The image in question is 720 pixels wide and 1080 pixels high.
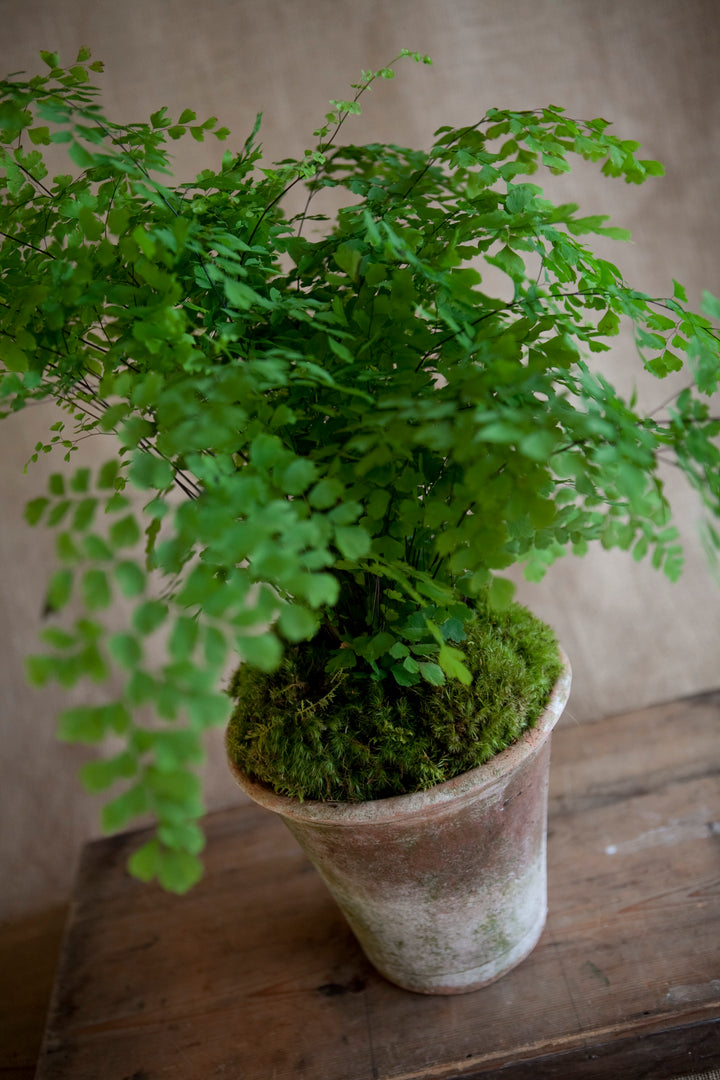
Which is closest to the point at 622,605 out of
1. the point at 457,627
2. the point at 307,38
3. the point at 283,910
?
the point at 283,910

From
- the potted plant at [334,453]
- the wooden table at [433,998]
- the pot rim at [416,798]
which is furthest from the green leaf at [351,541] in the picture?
the wooden table at [433,998]

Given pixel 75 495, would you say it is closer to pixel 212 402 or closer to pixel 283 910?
pixel 212 402

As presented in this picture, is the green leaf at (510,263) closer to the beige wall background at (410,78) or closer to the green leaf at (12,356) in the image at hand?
the green leaf at (12,356)

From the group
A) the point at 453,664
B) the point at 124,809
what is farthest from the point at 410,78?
the point at 124,809

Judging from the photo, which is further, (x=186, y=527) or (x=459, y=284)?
(x=459, y=284)

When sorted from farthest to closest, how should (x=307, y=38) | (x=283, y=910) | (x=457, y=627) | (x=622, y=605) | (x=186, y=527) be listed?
(x=622, y=605)
(x=307, y=38)
(x=283, y=910)
(x=457, y=627)
(x=186, y=527)

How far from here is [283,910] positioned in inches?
51.6

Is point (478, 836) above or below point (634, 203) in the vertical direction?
below

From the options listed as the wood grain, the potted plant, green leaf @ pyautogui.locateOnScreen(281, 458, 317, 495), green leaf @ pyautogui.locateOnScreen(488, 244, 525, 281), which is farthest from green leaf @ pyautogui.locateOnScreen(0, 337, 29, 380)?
the wood grain

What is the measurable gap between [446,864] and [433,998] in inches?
10.2

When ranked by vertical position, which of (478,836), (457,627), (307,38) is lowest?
(478,836)

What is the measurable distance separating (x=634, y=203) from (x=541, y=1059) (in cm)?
171

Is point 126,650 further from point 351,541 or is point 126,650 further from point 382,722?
point 382,722

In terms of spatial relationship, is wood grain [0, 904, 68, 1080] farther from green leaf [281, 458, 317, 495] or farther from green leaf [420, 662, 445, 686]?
green leaf [281, 458, 317, 495]
